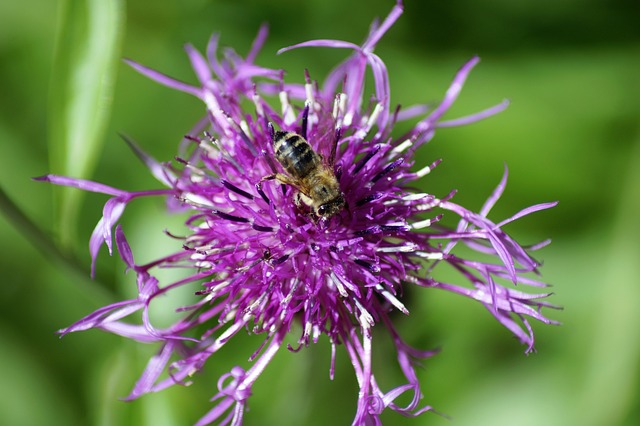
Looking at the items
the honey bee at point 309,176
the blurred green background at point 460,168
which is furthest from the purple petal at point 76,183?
the blurred green background at point 460,168

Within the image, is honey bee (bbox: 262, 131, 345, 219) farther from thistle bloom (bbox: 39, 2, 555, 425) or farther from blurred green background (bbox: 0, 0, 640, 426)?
blurred green background (bbox: 0, 0, 640, 426)

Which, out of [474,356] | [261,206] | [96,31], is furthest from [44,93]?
[474,356]

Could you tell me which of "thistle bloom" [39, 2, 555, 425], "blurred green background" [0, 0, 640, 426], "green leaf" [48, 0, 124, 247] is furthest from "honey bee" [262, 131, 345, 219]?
"blurred green background" [0, 0, 640, 426]

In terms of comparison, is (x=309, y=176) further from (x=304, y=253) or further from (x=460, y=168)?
(x=460, y=168)

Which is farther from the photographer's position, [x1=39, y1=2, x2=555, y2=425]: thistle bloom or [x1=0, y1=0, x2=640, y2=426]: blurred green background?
[x1=0, y1=0, x2=640, y2=426]: blurred green background

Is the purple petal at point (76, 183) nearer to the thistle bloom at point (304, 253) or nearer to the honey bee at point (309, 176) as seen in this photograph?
the thistle bloom at point (304, 253)

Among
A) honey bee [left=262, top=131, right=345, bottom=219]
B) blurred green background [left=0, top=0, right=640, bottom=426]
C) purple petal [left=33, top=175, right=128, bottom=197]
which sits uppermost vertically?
purple petal [left=33, top=175, right=128, bottom=197]

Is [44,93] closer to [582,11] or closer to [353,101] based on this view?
[353,101]
